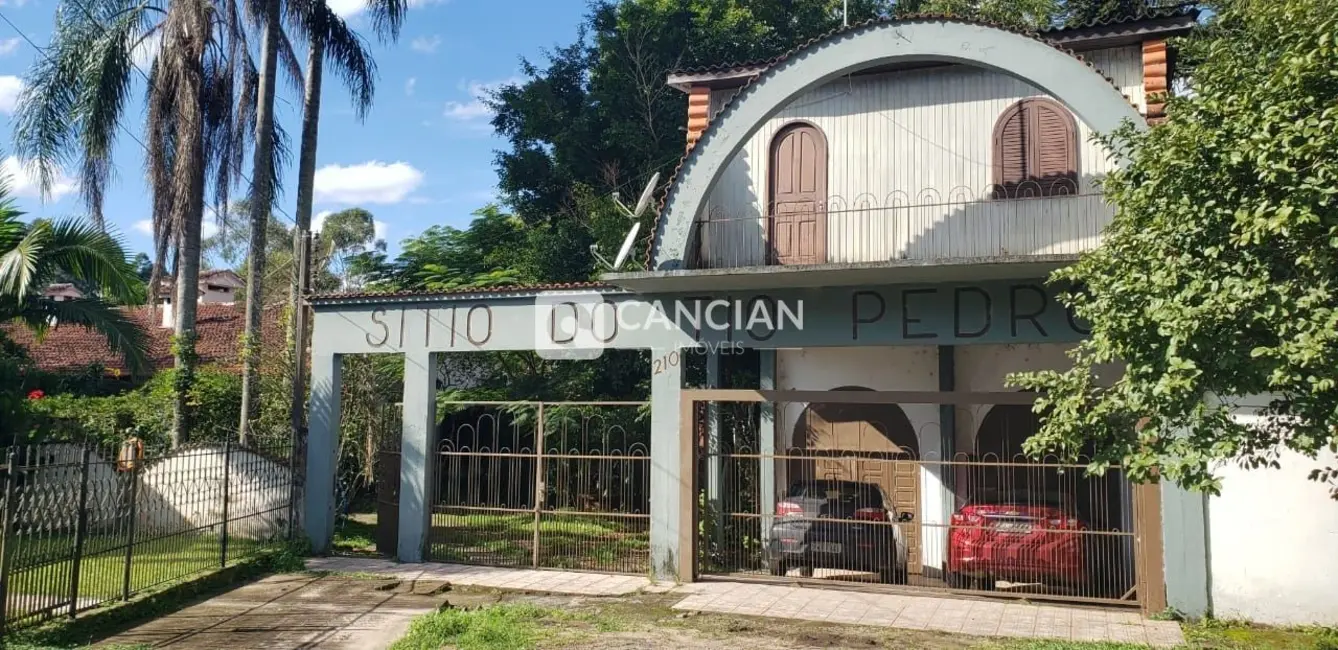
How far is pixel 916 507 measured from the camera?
10922mm

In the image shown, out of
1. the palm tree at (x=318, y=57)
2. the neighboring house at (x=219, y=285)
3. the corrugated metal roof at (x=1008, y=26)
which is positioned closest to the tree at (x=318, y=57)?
the palm tree at (x=318, y=57)

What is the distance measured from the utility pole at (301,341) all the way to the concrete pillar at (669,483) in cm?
500

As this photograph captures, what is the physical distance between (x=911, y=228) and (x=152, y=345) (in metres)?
19.1

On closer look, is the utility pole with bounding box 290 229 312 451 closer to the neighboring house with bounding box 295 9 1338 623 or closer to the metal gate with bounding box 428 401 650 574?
the neighboring house with bounding box 295 9 1338 623

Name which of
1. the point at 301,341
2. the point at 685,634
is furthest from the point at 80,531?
the point at 685,634

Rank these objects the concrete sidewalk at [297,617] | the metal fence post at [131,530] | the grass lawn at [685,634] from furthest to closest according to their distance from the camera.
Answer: the metal fence post at [131,530]
the concrete sidewalk at [297,617]
the grass lawn at [685,634]

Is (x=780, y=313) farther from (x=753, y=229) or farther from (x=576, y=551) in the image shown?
(x=576, y=551)

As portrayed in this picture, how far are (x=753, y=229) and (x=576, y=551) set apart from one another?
5016 mm

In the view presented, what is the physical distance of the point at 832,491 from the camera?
1152cm

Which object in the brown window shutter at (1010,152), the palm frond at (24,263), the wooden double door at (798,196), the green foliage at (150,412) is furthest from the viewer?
the green foliage at (150,412)

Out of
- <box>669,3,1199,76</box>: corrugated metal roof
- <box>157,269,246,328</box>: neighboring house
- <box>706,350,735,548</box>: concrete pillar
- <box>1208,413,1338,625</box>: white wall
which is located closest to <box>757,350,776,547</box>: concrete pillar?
<box>706,350,735,548</box>: concrete pillar

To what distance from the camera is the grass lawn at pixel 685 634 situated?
311 inches

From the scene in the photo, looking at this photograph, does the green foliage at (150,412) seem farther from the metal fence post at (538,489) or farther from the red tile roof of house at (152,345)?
the metal fence post at (538,489)

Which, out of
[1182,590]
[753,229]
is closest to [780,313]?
[753,229]
